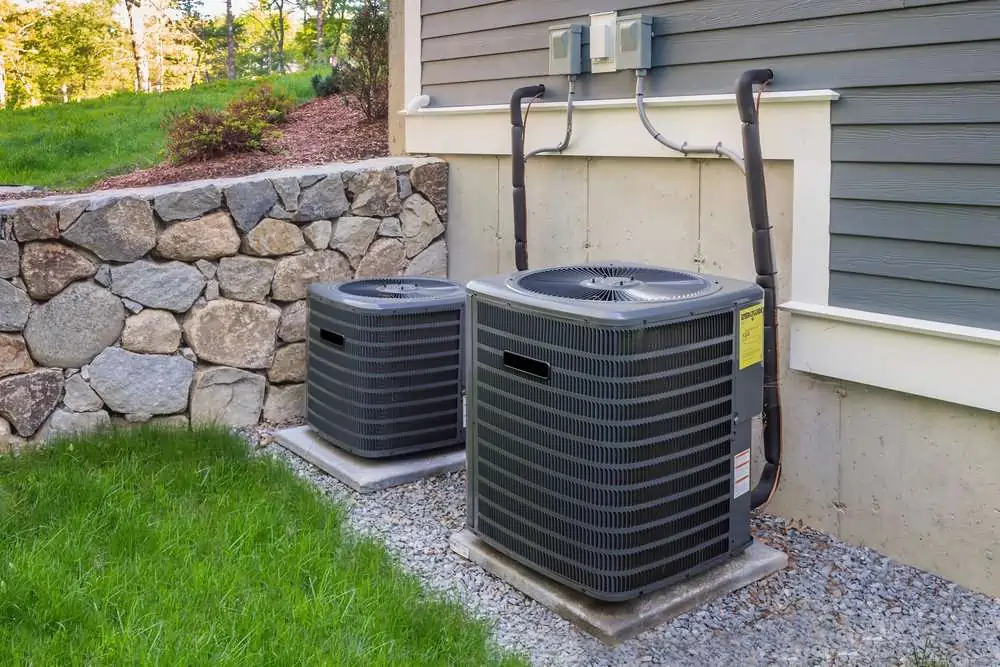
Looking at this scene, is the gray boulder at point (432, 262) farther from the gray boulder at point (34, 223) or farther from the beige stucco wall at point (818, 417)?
the gray boulder at point (34, 223)

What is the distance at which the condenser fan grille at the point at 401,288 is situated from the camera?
153 inches

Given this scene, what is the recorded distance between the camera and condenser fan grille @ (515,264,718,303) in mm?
2680

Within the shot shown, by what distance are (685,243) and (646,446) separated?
1.28 meters

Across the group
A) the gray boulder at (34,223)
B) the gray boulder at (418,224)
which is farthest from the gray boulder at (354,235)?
the gray boulder at (34,223)

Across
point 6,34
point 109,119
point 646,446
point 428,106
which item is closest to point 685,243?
point 646,446

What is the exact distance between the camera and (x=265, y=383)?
14.4ft

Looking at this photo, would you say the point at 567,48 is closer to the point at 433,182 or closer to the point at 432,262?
the point at 433,182

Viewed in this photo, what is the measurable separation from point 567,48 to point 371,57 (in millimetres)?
3149

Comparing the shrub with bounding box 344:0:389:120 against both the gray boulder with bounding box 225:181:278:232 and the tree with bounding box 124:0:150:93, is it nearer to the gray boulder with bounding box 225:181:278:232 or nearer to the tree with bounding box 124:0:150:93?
the gray boulder with bounding box 225:181:278:232

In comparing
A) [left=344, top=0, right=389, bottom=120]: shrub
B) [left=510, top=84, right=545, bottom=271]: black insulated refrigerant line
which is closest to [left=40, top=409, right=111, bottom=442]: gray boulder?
[left=510, top=84, right=545, bottom=271]: black insulated refrigerant line

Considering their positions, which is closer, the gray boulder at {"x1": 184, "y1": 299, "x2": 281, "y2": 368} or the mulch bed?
the gray boulder at {"x1": 184, "y1": 299, "x2": 281, "y2": 368}

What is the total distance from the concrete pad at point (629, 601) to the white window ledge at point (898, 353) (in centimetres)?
66

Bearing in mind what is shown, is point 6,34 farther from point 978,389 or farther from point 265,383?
point 978,389

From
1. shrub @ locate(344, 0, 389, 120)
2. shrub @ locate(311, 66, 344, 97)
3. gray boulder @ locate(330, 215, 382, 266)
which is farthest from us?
shrub @ locate(311, 66, 344, 97)
